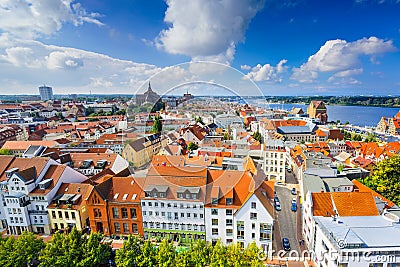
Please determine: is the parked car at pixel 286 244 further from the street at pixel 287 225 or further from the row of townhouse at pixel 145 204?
the row of townhouse at pixel 145 204

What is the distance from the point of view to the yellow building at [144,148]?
562 centimetres

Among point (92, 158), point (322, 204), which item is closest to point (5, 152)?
point (92, 158)

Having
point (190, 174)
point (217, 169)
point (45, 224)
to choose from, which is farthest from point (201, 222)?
point (45, 224)

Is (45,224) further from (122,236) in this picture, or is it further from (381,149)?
(381,149)

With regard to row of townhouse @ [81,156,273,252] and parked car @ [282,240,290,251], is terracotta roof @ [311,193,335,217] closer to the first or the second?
parked car @ [282,240,290,251]

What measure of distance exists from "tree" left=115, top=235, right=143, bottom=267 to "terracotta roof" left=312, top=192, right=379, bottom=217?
9691 mm

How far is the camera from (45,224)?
574 inches

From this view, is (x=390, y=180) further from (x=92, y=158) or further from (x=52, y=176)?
(x=92, y=158)

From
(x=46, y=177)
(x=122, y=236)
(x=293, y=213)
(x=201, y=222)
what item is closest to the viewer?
(x=201, y=222)

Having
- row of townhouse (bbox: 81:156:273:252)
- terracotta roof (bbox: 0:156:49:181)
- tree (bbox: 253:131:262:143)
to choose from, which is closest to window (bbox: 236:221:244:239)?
row of townhouse (bbox: 81:156:273:252)

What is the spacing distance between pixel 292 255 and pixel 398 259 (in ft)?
15.7

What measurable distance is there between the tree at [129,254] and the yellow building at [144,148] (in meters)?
6.13

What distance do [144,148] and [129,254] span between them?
7074 mm

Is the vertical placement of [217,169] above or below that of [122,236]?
above
